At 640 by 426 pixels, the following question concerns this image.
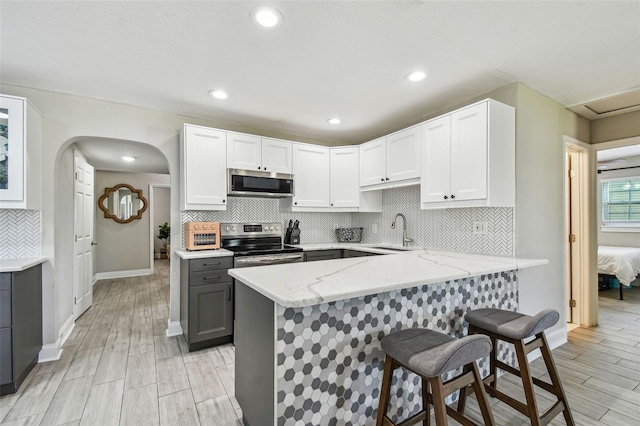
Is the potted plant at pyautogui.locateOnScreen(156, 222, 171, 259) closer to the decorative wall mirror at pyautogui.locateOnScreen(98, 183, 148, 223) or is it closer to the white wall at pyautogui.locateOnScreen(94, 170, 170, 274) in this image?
the white wall at pyautogui.locateOnScreen(94, 170, 170, 274)

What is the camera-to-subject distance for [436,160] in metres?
2.86

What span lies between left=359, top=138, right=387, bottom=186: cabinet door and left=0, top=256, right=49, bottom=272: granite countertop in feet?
11.1

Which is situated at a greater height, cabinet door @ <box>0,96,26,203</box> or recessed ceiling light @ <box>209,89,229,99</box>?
recessed ceiling light @ <box>209,89,229,99</box>

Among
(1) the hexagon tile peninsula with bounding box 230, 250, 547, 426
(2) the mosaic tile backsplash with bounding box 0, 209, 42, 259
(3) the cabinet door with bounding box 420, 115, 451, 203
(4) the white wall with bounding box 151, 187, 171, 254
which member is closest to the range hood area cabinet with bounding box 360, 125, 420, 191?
(3) the cabinet door with bounding box 420, 115, 451, 203

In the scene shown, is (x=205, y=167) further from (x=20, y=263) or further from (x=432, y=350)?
(x=432, y=350)

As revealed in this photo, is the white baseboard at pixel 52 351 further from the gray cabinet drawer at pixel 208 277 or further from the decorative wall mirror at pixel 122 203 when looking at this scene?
the decorative wall mirror at pixel 122 203

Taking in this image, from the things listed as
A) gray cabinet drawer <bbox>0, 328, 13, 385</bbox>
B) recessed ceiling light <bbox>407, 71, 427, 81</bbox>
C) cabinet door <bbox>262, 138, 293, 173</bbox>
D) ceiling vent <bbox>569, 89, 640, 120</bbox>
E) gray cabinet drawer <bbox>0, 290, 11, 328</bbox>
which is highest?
recessed ceiling light <bbox>407, 71, 427, 81</bbox>

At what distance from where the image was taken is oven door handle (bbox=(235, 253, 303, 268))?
3.05 m

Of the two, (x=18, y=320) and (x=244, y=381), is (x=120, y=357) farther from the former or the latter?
(x=244, y=381)

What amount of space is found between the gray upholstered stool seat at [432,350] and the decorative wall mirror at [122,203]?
696cm

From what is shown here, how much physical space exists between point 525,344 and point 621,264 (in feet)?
15.1

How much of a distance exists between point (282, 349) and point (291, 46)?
6.26 feet

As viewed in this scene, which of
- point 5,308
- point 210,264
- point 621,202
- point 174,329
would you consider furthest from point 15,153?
point 621,202

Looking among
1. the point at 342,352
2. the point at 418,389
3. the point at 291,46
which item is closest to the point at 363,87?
the point at 291,46
